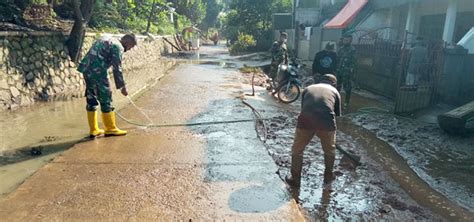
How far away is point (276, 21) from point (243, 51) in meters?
3.46

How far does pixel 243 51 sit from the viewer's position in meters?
27.9

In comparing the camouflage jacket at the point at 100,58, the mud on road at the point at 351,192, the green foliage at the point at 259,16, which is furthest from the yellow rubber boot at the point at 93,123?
the green foliage at the point at 259,16

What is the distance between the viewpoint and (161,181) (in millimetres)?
4141

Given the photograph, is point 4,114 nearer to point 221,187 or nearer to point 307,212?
point 221,187

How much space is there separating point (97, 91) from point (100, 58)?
53cm

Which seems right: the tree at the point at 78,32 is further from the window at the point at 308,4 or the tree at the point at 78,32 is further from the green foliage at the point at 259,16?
the window at the point at 308,4

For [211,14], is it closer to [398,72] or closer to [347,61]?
[398,72]

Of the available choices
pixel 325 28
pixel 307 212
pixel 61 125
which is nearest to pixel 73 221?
pixel 307 212

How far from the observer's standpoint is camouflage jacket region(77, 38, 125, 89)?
5445mm

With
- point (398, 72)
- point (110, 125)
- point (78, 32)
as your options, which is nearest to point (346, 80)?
point (398, 72)

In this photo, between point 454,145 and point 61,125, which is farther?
point 61,125

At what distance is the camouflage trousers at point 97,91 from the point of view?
5507 millimetres

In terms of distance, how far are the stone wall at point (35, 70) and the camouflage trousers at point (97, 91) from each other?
2.69 meters

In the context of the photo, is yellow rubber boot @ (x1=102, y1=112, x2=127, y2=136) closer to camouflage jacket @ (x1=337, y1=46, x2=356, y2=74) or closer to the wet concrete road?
the wet concrete road
